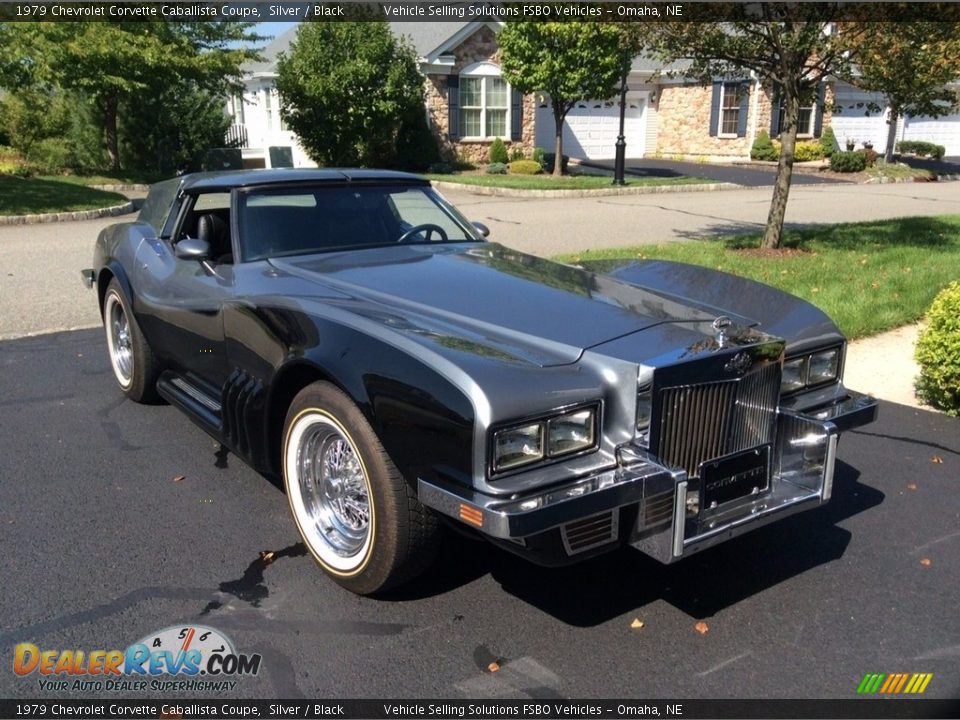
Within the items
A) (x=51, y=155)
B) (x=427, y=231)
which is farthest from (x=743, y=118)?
(x=427, y=231)

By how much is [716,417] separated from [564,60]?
66.6ft

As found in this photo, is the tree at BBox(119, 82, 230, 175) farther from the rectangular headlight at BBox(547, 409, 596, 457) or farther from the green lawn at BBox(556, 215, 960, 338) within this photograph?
the rectangular headlight at BBox(547, 409, 596, 457)

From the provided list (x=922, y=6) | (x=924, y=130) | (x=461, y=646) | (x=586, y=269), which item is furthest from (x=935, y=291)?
(x=924, y=130)

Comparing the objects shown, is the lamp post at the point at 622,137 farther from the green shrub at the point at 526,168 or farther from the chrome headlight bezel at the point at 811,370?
the chrome headlight bezel at the point at 811,370

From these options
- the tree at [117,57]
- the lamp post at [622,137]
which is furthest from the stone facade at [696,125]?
the tree at [117,57]

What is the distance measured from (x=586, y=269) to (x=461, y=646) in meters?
2.21

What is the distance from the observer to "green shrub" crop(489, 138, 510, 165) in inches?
1040

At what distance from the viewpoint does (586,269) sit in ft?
14.7

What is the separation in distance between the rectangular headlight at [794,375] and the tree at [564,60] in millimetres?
19046

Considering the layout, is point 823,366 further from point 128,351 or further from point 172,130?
point 172,130

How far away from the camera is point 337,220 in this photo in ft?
15.2

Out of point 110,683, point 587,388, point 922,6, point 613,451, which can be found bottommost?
point 110,683

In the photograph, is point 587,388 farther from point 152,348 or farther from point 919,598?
point 152,348

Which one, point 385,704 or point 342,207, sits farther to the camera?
point 342,207
